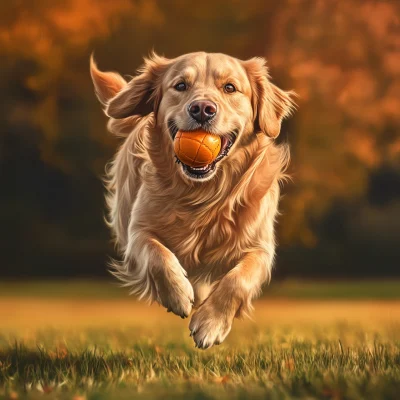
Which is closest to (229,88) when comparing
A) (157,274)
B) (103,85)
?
(157,274)

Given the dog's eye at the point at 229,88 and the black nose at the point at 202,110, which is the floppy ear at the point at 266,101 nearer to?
the dog's eye at the point at 229,88

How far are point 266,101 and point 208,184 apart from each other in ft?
2.07

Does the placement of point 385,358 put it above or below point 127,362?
above

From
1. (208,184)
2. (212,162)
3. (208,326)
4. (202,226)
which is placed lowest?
(208,326)

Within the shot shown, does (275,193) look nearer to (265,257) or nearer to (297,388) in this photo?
(265,257)

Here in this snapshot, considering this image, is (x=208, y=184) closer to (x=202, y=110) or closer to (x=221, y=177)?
(x=221, y=177)

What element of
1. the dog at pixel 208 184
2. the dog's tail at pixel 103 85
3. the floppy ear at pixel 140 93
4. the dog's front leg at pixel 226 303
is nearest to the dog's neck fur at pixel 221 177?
the dog at pixel 208 184

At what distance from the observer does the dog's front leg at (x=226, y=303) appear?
13.3 ft

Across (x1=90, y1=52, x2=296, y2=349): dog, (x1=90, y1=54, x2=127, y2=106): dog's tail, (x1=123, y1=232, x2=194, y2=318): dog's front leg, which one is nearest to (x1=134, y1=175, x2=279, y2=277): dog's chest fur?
(x1=90, y1=52, x2=296, y2=349): dog

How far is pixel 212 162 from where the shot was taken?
14.1 feet

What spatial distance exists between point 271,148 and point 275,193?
29 cm

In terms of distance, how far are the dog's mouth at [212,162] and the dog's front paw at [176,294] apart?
0.58m

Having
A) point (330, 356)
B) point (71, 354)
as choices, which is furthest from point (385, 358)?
point (71, 354)

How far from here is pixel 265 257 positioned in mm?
4516
